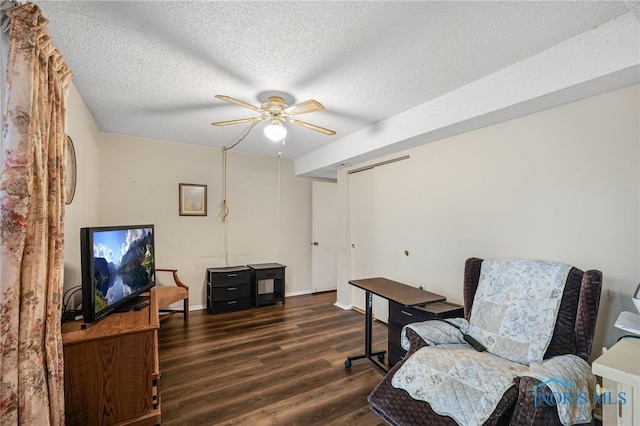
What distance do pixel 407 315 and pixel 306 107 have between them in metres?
1.94

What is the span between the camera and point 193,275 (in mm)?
4117

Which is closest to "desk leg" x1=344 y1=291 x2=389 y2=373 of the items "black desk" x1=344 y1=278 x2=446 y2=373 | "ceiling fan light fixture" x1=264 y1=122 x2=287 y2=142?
"black desk" x1=344 y1=278 x2=446 y2=373

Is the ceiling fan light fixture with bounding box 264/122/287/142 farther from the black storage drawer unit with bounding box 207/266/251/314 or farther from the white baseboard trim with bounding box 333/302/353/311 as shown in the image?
the white baseboard trim with bounding box 333/302/353/311

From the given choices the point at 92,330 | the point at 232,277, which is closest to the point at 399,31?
the point at 92,330

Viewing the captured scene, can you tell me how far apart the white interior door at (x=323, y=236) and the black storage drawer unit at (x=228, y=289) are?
4.47 feet

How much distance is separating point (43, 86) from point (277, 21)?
4.10ft

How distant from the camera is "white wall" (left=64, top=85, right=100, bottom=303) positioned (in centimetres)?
220

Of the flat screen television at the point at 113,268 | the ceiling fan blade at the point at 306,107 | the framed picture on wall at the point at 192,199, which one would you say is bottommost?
the flat screen television at the point at 113,268

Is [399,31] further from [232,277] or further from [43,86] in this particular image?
[232,277]

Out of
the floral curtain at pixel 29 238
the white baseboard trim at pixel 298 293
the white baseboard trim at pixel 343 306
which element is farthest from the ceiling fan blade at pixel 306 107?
the white baseboard trim at pixel 298 293

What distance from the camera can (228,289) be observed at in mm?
4000

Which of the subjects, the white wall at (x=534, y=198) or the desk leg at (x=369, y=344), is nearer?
the white wall at (x=534, y=198)

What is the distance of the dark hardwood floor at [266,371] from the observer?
189 centimetres

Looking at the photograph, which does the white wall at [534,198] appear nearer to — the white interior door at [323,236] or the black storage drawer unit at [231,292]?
the white interior door at [323,236]
